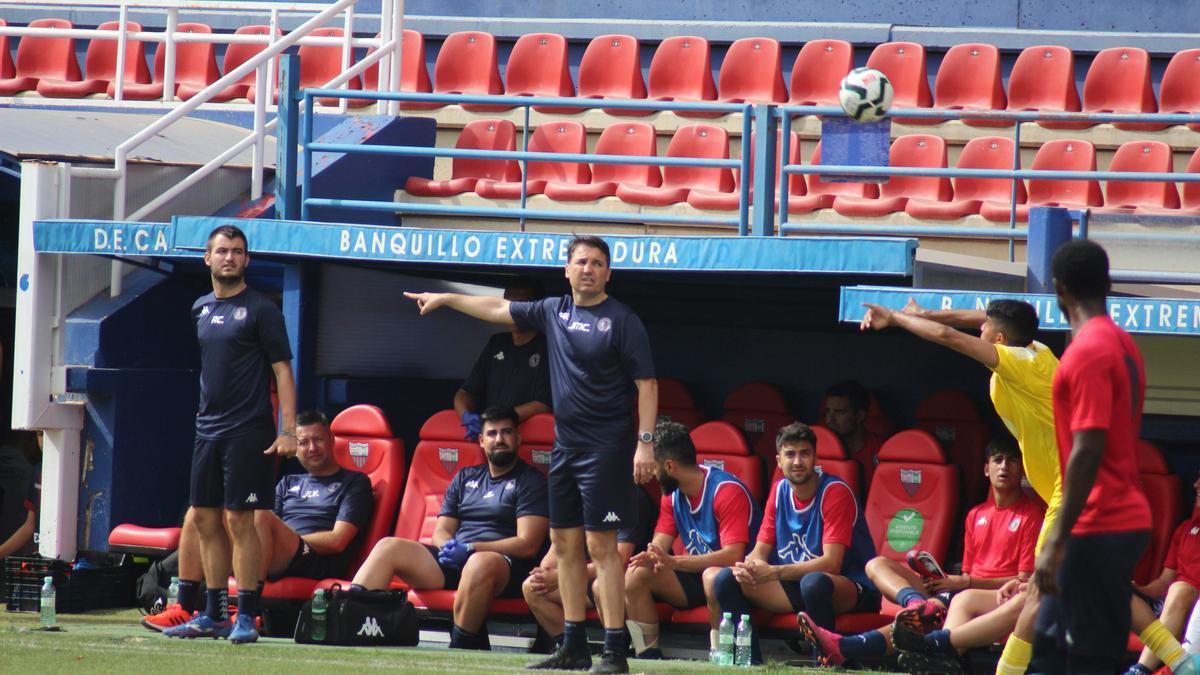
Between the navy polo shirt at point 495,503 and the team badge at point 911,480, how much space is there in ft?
6.46

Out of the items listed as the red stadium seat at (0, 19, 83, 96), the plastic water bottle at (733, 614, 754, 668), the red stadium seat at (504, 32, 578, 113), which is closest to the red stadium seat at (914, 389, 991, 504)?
the plastic water bottle at (733, 614, 754, 668)

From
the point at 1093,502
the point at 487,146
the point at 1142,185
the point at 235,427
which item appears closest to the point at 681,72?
the point at 487,146

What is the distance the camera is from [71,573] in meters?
10.5

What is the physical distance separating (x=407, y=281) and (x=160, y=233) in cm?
180

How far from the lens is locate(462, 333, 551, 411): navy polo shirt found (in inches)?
408

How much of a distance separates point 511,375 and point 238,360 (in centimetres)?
220

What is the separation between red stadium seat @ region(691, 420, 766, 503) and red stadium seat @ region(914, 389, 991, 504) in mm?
1147

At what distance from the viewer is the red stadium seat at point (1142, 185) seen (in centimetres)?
1142

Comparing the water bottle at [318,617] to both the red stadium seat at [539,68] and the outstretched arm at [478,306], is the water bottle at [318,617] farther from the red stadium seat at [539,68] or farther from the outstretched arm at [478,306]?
the red stadium seat at [539,68]

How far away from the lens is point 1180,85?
12.9 m

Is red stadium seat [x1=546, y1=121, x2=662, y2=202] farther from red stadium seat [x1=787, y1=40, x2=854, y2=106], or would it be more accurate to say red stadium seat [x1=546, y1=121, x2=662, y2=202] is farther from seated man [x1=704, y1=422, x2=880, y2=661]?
seated man [x1=704, y1=422, x2=880, y2=661]

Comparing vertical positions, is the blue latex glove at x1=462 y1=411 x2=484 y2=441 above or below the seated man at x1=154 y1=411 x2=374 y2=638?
above

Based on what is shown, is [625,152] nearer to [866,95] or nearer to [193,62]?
[866,95]

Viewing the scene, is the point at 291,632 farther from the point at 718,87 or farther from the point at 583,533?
the point at 718,87
